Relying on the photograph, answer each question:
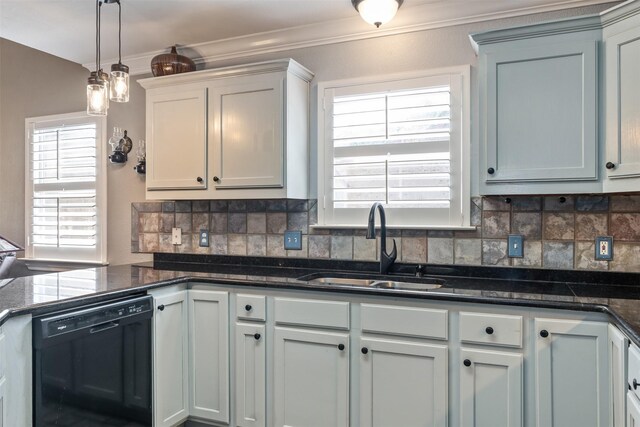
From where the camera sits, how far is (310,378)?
2.17 m

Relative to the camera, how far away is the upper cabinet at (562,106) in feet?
6.17

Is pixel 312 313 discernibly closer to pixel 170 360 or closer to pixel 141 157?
pixel 170 360

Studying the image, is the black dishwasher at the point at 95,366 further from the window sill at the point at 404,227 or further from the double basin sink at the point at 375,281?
the window sill at the point at 404,227

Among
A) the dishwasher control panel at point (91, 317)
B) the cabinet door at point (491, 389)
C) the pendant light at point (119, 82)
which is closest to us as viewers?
the dishwasher control panel at point (91, 317)

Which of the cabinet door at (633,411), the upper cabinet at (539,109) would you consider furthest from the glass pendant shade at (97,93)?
the cabinet door at (633,411)

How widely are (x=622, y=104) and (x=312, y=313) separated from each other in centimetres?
161

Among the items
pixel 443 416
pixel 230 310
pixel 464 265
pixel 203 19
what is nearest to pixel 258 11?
pixel 203 19

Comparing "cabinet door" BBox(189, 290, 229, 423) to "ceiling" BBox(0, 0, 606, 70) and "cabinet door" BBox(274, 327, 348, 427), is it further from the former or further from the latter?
"ceiling" BBox(0, 0, 606, 70)

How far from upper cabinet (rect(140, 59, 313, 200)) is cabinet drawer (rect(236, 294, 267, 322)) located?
0.62 metres

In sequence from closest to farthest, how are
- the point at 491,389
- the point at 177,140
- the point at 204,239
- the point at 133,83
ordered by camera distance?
the point at 491,389 → the point at 177,140 → the point at 204,239 → the point at 133,83

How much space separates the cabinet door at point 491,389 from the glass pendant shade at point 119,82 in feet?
6.16

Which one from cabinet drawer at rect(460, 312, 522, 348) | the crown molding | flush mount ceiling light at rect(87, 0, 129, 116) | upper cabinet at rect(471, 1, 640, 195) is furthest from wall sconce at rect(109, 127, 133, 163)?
cabinet drawer at rect(460, 312, 522, 348)

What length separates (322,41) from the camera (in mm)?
2779

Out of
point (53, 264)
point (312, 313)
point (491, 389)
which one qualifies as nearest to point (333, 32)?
point (312, 313)
